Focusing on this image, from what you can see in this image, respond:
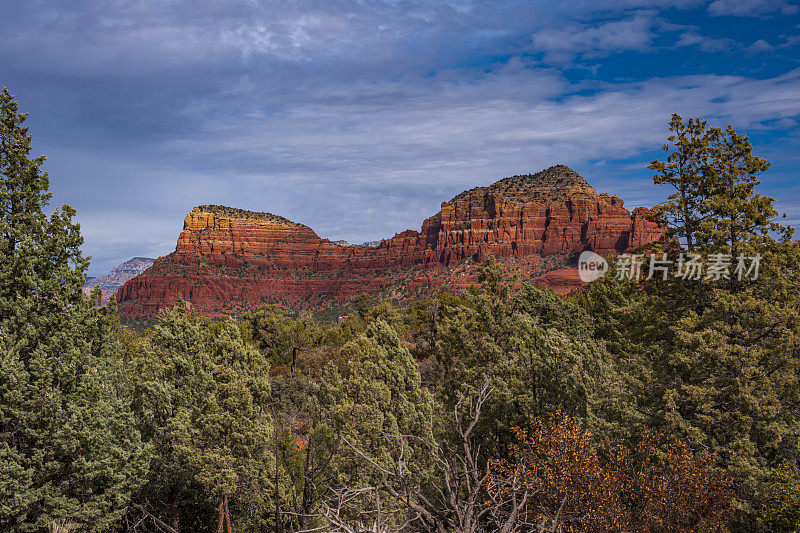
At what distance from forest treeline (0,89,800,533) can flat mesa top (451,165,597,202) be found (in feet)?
544

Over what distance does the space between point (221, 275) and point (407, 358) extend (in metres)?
196

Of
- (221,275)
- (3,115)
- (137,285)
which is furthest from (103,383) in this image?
(137,285)

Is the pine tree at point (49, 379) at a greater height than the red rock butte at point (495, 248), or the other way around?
the red rock butte at point (495, 248)

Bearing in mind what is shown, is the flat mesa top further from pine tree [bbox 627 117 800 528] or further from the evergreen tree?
the evergreen tree

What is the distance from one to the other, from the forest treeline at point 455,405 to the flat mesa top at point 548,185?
6524 inches

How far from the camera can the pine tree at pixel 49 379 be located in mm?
11625

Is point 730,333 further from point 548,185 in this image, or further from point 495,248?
point 548,185

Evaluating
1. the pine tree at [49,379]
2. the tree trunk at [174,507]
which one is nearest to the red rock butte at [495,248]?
the tree trunk at [174,507]

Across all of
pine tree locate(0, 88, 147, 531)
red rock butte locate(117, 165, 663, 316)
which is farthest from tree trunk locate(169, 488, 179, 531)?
red rock butte locate(117, 165, 663, 316)

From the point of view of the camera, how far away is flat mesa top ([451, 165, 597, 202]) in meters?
174

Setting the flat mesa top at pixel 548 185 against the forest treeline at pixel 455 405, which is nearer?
the forest treeline at pixel 455 405

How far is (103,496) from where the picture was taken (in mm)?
12852
